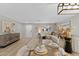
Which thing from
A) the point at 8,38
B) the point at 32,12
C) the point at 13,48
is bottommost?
the point at 13,48

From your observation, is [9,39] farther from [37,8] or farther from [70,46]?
[70,46]

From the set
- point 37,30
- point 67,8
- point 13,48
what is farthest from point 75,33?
point 13,48

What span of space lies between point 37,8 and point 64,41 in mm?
527

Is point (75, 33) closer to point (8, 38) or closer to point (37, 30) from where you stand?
point (37, 30)

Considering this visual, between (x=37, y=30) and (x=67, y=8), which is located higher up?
(x=67, y=8)

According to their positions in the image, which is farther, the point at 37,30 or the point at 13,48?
the point at 37,30

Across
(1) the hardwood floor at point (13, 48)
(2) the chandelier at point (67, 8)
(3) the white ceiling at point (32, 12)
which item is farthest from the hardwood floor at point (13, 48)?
(2) the chandelier at point (67, 8)

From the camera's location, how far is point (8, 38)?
1128 mm

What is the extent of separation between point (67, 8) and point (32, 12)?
1.36 ft

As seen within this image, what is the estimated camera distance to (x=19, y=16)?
3.81 feet

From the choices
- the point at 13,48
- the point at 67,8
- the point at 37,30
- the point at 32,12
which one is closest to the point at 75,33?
the point at 67,8

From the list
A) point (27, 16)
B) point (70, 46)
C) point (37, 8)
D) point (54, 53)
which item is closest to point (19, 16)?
point (27, 16)

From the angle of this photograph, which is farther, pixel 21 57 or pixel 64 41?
pixel 64 41

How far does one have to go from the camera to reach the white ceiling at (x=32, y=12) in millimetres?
1072
